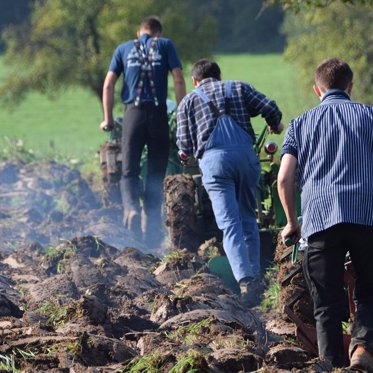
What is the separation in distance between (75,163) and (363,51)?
38.0 ft

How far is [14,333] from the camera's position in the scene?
24.3 ft

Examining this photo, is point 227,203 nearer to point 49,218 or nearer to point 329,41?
point 49,218

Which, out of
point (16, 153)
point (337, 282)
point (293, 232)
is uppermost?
point (293, 232)

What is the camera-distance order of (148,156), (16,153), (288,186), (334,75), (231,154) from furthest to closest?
1. (16,153)
2. (148,156)
3. (231,154)
4. (334,75)
5. (288,186)

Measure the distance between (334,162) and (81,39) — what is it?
1938 cm

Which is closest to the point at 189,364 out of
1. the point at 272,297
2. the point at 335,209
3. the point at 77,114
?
the point at 335,209

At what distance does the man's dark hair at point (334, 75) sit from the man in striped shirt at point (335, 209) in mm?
139

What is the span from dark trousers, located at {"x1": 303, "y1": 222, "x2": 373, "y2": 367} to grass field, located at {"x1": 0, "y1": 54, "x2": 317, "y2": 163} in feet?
46.2

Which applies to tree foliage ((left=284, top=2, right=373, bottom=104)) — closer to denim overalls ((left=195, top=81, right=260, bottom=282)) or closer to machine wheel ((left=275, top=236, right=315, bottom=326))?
denim overalls ((left=195, top=81, right=260, bottom=282))

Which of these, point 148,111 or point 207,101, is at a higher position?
point 207,101

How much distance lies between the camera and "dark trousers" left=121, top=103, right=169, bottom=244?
41.8 feet

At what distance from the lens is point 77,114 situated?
44.4 meters

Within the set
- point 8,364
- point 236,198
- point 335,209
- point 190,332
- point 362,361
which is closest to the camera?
point 8,364

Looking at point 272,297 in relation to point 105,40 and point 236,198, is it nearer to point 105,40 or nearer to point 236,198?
point 236,198
